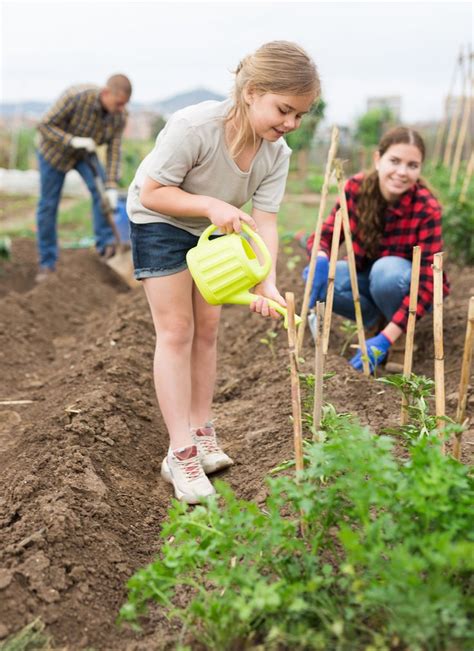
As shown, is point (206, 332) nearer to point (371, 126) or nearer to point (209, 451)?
point (209, 451)

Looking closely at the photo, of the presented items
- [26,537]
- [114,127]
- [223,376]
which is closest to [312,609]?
[26,537]

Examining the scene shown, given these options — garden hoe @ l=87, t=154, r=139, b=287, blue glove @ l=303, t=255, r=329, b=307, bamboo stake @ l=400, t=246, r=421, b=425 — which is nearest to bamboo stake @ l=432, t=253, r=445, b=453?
bamboo stake @ l=400, t=246, r=421, b=425

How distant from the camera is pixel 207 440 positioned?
2.61 meters

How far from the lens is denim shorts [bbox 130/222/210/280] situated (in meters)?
2.25

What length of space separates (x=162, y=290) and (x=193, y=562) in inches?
37.3

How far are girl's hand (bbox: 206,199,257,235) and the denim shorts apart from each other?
0.86 feet

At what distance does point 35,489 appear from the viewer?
2258 millimetres

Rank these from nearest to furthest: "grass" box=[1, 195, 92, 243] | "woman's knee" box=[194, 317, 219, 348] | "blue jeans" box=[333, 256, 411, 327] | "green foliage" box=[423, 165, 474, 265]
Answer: "woman's knee" box=[194, 317, 219, 348], "blue jeans" box=[333, 256, 411, 327], "green foliage" box=[423, 165, 474, 265], "grass" box=[1, 195, 92, 243]

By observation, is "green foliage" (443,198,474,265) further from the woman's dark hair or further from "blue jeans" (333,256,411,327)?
the woman's dark hair

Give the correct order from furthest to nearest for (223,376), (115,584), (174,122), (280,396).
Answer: (223,376) → (280,396) → (174,122) → (115,584)

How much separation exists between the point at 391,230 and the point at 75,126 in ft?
10.7

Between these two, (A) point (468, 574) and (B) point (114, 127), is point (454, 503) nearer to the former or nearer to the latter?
(A) point (468, 574)

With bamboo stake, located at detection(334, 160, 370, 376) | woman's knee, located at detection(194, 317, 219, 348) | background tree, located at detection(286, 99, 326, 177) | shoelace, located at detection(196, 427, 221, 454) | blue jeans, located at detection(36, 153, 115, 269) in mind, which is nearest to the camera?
woman's knee, located at detection(194, 317, 219, 348)

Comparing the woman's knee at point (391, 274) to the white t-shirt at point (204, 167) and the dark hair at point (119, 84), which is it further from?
the dark hair at point (119, 84)
